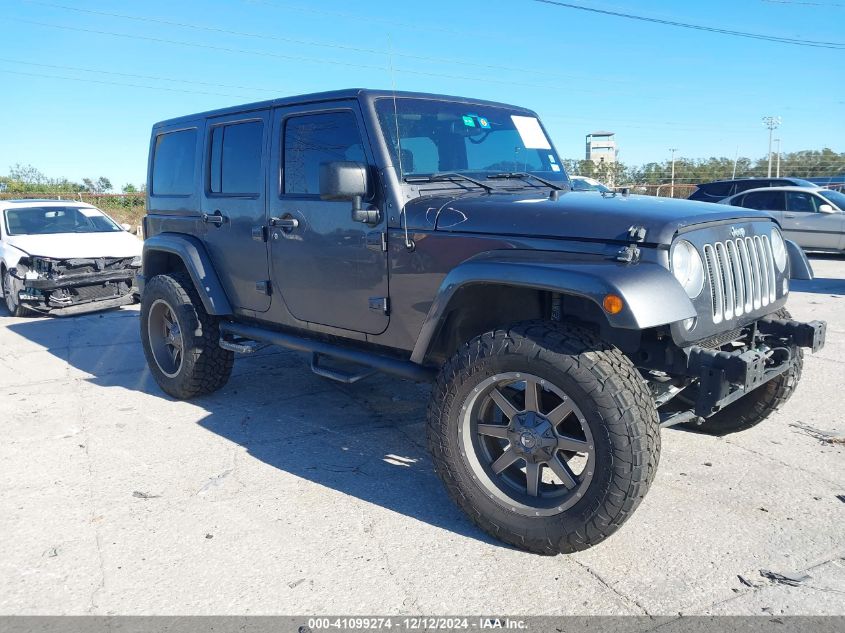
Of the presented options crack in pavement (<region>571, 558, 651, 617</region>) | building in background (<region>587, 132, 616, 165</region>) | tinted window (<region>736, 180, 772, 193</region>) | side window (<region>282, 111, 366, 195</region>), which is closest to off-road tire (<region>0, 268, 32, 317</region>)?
side window (<region>282, 111, 366, 195</region>)

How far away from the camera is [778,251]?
12.3 feet

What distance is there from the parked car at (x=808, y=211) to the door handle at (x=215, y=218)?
38.2 feet

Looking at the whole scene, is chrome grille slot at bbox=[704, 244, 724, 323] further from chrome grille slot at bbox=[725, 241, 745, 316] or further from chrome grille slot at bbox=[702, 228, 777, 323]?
chrome grille slot at bbox=[725, 241, 745, 316]

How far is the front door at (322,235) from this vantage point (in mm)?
3816

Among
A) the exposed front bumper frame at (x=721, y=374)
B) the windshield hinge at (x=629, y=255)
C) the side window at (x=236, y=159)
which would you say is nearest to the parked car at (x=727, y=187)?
the side window at (x=236, y=159)

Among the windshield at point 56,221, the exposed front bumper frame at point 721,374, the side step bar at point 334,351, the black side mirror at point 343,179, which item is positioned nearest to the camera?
the exposed front bumper frame at point 721,374

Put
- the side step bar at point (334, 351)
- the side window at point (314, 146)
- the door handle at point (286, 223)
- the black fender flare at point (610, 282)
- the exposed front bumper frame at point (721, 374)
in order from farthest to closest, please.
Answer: the door handle at point (286, 223)
the side window at point (314, 146)
the side step bar at point (334, 351)
the exposed front bumper frame at point (721, 374)
the black fender flare at point (610, 282)

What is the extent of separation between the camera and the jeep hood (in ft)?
9.76

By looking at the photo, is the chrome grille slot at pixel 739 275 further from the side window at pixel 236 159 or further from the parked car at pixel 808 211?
the parked car at pixel 808 211

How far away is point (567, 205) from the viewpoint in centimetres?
326

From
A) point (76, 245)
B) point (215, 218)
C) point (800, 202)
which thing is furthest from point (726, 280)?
point (800, 202)

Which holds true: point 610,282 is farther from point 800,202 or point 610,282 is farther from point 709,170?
point 709,170

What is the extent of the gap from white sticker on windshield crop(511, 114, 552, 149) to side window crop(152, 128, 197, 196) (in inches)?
95.6

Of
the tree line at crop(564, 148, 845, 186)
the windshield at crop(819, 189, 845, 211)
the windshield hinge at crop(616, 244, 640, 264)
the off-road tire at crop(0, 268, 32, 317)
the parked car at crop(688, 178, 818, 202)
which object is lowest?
the off-road tire at crop(0, 268, 32, 317)
